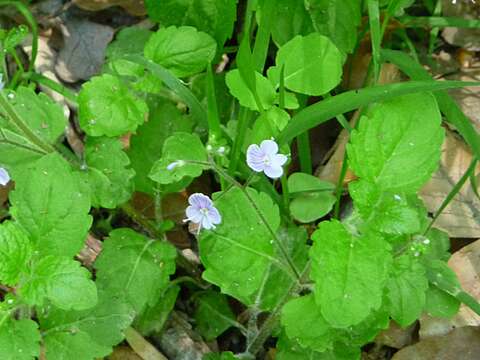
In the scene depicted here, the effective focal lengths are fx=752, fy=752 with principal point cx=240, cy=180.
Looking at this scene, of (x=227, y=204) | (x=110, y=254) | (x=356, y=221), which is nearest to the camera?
(x=356, y=221)

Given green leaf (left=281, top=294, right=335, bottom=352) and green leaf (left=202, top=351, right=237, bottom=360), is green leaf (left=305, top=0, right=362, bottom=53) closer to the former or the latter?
green leaf (left=281, top=294, right=335, bottom=352)

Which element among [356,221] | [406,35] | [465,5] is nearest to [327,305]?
[356,221]

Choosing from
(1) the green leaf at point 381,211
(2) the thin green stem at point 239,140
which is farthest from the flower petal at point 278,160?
(2) the thin green stem at point 239,140

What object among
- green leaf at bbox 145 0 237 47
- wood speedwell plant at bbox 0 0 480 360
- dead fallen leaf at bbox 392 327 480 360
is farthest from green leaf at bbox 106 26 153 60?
dead fallen leaf at bbox 392 327 480 360

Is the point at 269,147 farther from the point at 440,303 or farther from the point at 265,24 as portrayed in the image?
the point at 440,303

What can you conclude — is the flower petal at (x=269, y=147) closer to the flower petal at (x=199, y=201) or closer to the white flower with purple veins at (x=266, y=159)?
the white flower with purple veins at (x=266, y=159)

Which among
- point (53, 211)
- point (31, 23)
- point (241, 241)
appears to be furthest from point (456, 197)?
point (31, 23)

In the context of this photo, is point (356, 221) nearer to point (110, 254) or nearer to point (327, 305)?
point (327, 305)
